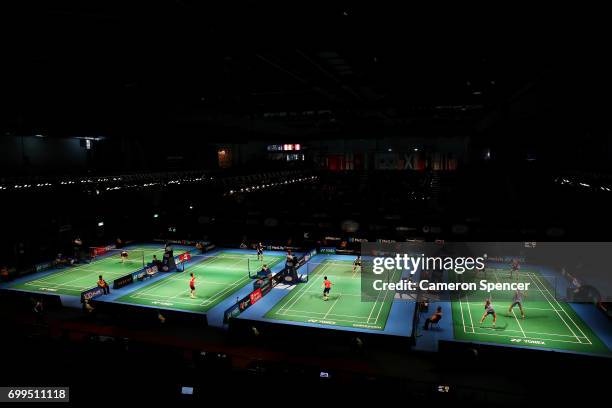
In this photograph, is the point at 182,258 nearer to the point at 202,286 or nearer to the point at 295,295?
the point at 202,286

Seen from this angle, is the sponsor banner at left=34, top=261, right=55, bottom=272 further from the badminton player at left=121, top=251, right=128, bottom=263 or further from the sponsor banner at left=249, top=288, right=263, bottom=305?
the sponsor banner at left=249, top=288, right=263, bottom=305

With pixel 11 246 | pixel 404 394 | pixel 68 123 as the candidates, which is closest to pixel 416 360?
pixel 404 394

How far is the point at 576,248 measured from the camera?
29.7 m

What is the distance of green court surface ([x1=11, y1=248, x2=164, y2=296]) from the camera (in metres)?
26.4

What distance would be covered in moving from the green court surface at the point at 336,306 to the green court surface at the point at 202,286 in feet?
13.6

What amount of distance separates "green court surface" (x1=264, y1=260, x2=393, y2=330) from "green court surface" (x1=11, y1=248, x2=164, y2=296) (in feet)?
42.0

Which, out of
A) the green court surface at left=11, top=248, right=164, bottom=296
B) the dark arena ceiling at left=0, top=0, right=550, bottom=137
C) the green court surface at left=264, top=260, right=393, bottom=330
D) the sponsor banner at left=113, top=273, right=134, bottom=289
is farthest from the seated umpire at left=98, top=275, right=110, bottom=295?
the green court surface at left=264, top=260, right=393, bottom=330

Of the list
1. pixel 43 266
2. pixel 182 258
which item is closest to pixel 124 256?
pixel 182 258

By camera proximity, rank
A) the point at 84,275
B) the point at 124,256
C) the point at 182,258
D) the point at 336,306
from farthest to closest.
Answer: the point at 124,256
the point at 182,258
the point at 84,275
the point at 336,306

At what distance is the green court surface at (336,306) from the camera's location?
20152 mm

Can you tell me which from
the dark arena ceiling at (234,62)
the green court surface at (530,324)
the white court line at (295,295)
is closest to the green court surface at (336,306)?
the white court line at (295,295)

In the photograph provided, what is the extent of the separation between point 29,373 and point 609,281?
2980 centimetres

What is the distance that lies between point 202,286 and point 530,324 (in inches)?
727

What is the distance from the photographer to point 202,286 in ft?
87.5
